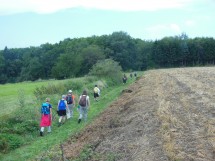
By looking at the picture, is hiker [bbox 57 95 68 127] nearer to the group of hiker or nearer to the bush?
the group of hiker

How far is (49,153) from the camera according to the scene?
1448 centimetres

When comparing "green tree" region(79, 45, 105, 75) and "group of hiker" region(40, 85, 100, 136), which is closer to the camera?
"group of hiker" region(40, 85, 100, 136)

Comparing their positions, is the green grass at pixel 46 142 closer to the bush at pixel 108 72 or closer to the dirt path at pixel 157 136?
the dirt path at pixel 157 136

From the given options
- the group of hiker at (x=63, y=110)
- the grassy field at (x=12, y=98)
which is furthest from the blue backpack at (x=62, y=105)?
the grassy field at (x=12, y=98)

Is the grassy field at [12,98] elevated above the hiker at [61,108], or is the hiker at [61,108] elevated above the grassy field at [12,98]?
the hiker at [61,108]

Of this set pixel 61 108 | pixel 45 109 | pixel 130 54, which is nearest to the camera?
pixel 45 109

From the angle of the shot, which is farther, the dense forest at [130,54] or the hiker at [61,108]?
the dense forest at [130,54]

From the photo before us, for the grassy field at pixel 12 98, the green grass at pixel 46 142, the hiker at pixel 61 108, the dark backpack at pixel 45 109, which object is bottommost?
the grassy field at pixel 12 98

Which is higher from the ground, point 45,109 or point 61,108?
point 45,109

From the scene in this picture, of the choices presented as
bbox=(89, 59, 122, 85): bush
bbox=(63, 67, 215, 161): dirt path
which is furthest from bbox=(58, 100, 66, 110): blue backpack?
bbox=(89, 59, 122, 85): bush

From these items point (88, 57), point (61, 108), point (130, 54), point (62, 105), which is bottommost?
point (130, 54)

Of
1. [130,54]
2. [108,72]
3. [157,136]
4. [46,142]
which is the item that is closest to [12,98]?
[108,72]

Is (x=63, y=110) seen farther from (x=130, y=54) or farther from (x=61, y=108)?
(x=130, y=54)

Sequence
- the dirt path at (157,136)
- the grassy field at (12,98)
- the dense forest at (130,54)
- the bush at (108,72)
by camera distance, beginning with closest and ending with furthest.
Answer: the dirt path at (157,136)
the grassy field at (12,98)
the bush at (108,72)
the dense forest at (130,54)
